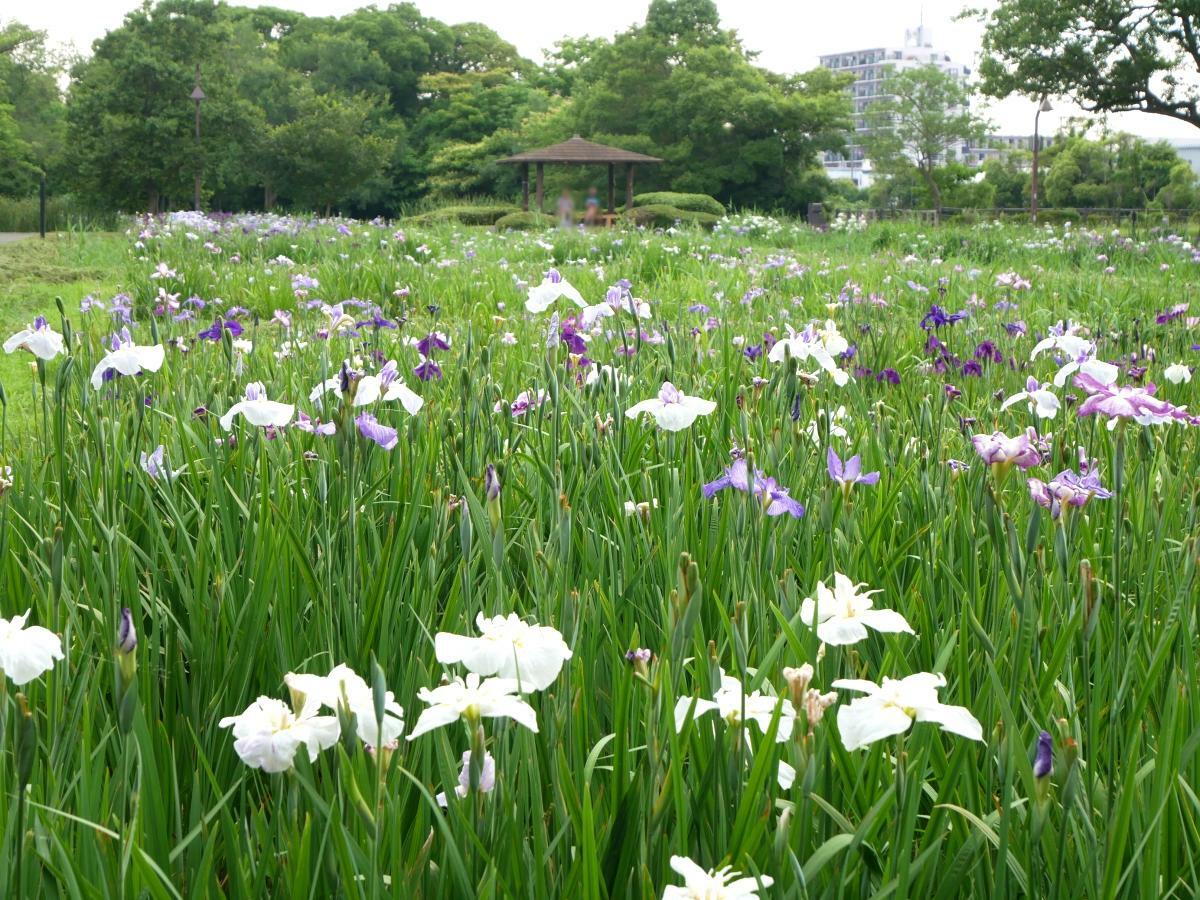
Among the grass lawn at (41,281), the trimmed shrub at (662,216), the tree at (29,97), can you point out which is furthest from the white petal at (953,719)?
the tree at (29,97)

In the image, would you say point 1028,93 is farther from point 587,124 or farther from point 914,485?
point 914,485

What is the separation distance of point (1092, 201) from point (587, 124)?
25.6m

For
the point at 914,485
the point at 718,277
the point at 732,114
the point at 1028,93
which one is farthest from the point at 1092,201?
the point at 914,485

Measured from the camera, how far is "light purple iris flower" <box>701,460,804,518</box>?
4.42ft

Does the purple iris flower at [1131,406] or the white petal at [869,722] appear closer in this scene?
the white petal at [869,722]

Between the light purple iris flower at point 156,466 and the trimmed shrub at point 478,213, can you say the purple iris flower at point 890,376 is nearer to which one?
the light purple iris flower at point 156,466

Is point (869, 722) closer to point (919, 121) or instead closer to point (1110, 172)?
point (1110, 172)

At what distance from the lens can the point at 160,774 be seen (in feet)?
4.13

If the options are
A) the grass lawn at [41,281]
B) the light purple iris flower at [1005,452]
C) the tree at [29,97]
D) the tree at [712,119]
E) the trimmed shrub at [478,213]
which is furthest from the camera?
the tree at [29,97]

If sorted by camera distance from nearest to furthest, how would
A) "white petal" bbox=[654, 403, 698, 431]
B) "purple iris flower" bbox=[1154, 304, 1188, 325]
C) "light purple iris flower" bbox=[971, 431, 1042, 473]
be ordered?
1. "light purple iris flower" bbox=[971, 431, 1042, 473]
2. "white petal" bbox=[654, 403, 698, 431]
3. "purple iris flower" bbox=[1154, 304, 1188, 325]

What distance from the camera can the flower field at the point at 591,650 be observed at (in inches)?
36.3

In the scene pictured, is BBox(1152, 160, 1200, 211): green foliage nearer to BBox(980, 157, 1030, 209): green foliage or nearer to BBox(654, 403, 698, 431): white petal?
BBox(980, 157, 1030, 209): green foliage

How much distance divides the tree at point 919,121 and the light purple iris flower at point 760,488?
5489 cm

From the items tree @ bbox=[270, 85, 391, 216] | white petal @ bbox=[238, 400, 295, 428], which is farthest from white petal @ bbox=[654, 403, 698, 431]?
tree @ bbox=[270, 85, 391, 216]
